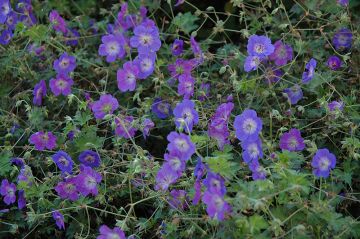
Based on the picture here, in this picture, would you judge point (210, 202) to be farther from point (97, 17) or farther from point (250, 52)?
point (97, 17)

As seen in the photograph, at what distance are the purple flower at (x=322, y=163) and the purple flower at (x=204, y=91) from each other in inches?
26.7

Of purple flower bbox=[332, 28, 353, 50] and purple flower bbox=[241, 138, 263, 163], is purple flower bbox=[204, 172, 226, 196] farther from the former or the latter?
purple flower bbox=[332, 28, 353, 50]

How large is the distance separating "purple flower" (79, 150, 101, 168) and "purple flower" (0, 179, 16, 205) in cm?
35

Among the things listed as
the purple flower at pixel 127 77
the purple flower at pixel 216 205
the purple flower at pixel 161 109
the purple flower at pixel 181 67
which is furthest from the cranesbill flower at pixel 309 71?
the purple flower at pixel 216 205

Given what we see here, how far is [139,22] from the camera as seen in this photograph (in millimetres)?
3682

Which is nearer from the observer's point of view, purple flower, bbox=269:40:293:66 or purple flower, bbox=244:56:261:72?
purple flower, bbox=244:56:261:72

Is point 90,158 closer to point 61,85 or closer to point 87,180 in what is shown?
point 87,180

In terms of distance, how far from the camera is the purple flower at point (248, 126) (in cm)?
253

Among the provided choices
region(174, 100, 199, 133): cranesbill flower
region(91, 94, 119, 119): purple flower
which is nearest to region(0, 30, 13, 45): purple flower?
region(91, 94, 119, 119): purple flower

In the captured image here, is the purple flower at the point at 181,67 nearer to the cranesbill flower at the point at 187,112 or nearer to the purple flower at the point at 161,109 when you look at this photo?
the purple flower at the point at 161,109

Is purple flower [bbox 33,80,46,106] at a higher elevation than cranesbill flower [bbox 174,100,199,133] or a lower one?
lower

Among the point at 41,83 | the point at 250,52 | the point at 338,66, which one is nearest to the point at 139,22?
the point at 41,83

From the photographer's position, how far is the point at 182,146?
7.82ft

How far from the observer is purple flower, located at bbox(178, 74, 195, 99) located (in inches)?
122
